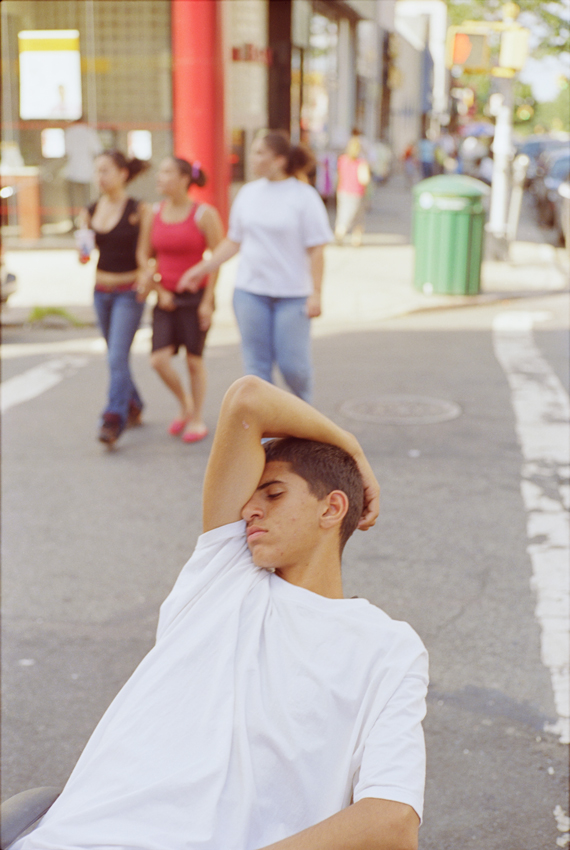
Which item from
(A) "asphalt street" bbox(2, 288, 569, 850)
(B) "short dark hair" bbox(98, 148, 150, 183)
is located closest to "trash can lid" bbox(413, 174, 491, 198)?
(A) "asphalt street" bbox(2, 288, 569, 850)

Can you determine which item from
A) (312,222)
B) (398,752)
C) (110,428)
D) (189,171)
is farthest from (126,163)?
(398,752)

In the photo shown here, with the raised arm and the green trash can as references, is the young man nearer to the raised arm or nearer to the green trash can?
the raised arm

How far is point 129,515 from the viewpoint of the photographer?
237 inches

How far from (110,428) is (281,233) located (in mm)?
1681

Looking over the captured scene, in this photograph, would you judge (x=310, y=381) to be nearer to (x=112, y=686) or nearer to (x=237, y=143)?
(x=112, y=686)

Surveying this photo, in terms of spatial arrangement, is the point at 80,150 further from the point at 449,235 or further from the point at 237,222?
the point at 237,222

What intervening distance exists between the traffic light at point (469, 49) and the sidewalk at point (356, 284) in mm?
2973

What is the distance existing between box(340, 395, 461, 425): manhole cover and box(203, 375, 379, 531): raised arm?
18.5ft

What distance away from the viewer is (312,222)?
21.7ft

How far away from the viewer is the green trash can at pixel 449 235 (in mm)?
13219

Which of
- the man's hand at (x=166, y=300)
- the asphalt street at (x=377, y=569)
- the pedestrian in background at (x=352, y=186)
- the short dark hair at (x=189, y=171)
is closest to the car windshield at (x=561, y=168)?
the pedestrian in background at (x=352, y=186)

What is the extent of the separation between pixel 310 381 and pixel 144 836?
16.8ft

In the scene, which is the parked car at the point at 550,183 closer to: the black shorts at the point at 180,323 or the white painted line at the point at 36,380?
the white painted line at the point at 36,380

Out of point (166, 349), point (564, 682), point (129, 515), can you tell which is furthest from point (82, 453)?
point (564, 682)
